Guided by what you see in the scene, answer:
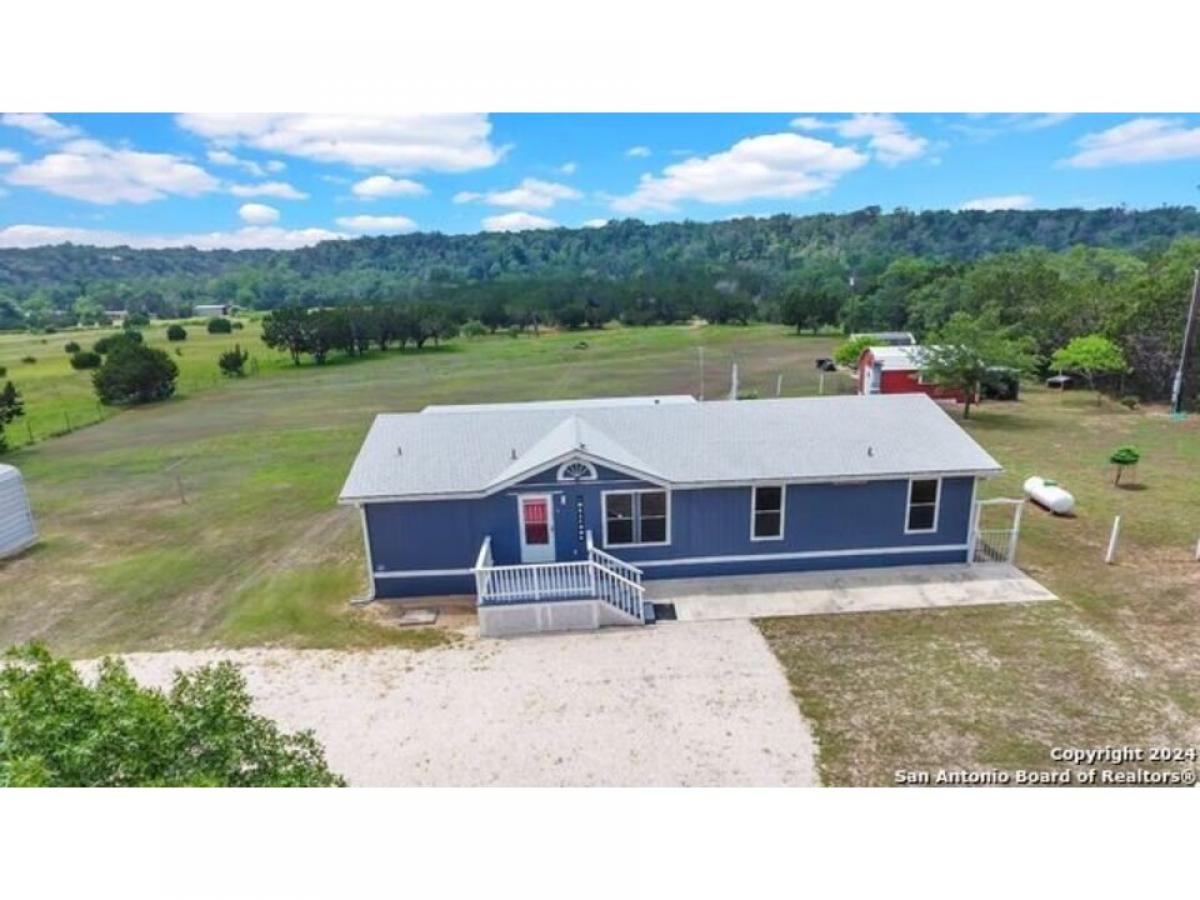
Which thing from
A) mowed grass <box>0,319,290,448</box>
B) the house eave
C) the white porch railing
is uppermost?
the house eave

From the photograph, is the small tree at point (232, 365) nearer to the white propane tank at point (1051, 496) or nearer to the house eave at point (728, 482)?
the house eave at point (728, 482)

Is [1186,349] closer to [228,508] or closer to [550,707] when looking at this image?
[550,707]

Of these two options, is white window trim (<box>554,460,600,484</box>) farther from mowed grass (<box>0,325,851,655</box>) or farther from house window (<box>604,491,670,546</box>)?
mowed grass (<box>0,325,851,655</box>)

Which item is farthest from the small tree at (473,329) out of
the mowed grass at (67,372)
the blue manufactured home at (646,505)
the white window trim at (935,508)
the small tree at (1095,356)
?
the white window trim at (935,508)

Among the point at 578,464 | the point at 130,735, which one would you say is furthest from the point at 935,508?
the point at 130,735

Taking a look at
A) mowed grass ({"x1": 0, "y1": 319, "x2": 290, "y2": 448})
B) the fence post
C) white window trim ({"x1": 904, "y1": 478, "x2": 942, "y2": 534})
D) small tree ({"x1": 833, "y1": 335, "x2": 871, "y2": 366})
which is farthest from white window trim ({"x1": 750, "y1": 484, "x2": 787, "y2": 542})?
mowed grass ({"x1": 0, "y1": 319, "x2": 290, "y2": 448})
